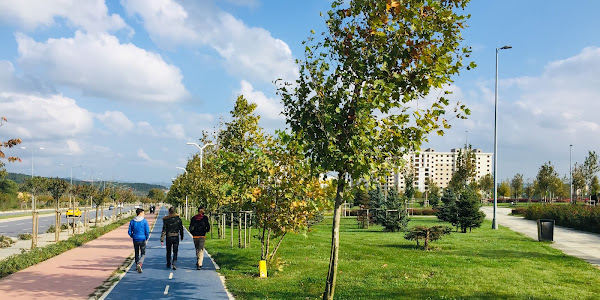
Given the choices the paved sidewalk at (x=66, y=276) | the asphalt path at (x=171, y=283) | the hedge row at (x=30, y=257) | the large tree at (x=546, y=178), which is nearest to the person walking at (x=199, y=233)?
the asphalt path at (x=171, y=283)

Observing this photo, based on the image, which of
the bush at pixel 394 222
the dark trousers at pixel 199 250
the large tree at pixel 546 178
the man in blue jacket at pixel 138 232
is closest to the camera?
the man in blue jacket at pixel 138 232

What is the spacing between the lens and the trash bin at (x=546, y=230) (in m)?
24.4

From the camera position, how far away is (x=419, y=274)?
1322cm

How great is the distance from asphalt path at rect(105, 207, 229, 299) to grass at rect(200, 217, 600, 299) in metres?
0.50

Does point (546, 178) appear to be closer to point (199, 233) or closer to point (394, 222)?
point (394, 222)

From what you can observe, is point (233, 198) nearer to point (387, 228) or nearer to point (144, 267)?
point (144, 267)

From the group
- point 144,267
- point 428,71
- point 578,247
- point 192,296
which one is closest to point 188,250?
point 144,267

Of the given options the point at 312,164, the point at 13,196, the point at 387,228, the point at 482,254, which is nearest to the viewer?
the point at 312,164

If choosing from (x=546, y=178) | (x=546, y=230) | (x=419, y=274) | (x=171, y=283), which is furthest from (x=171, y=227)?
(x=546, y=178)

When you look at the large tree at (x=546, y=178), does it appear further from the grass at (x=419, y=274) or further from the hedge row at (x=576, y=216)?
the grass at (x=419, y=274)

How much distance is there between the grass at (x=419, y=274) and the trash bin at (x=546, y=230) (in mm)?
4635

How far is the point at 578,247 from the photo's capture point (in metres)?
22.1

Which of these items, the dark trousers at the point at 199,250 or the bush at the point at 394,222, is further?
the bush at the point at 394,222

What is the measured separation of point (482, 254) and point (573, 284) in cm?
606
